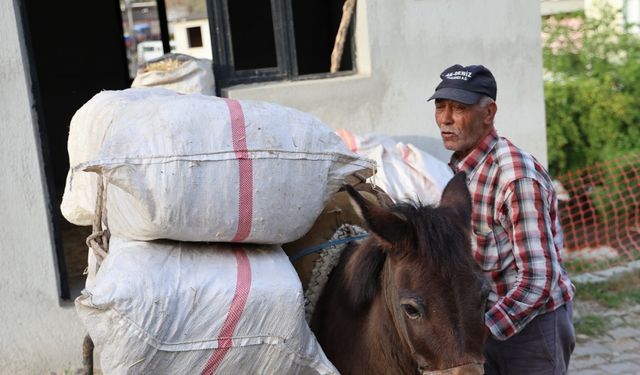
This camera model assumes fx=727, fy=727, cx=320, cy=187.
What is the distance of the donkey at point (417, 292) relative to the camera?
6.95 feet

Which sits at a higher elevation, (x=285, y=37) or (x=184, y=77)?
(x=285, y=37)

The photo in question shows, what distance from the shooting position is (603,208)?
311 inches

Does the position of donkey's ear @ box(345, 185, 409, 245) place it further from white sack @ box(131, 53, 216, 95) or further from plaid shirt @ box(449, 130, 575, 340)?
white sack @ box(131, 53, 216, 95)

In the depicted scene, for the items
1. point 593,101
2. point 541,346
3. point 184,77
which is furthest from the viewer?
point 593,101

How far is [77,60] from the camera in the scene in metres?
10.0

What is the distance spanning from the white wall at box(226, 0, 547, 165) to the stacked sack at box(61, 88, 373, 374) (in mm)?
2652

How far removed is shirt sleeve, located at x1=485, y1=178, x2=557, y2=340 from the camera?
248 cm

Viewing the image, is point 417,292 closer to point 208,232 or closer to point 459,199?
point 459,199

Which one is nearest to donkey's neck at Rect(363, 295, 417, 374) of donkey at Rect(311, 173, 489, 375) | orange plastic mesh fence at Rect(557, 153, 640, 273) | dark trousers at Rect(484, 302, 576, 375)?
donkey at Rect(311, 173, 489, 375)

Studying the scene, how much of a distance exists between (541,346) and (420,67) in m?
3.28

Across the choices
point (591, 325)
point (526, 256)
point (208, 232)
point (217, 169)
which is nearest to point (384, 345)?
point (526, 256)

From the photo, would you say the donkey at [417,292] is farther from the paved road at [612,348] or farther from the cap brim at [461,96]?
the paved road at [612,348]

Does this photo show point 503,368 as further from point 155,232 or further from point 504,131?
point 504,131

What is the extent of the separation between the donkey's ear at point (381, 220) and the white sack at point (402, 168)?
2.12 m
